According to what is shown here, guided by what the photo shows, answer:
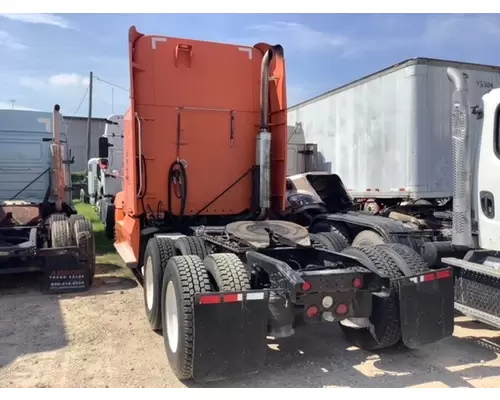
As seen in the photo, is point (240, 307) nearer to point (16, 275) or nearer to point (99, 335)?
point (99, 335)

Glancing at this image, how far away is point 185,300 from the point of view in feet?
13.4

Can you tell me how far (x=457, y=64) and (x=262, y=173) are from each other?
15.2ft

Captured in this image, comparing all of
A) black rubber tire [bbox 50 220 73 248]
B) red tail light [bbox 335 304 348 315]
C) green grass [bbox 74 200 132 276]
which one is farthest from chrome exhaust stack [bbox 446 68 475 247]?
green grass [bbox 74 200 132 276]

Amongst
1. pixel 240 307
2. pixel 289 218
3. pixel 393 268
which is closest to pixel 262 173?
pixel 289 218

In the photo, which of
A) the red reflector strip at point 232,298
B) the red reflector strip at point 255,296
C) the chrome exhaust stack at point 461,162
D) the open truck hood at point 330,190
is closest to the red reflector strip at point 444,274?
the chrome exhaust stack at point 461,162

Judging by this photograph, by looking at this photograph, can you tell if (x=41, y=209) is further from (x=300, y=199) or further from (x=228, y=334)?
(x=228, y=334)

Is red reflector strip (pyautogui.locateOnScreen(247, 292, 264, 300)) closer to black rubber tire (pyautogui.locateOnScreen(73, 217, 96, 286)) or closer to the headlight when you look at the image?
black rubber tire (pyautogui.locateOnScreen(73, 217, 96, 286))

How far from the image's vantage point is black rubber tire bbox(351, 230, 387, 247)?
657 centimetres

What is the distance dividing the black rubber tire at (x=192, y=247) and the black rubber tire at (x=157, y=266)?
0.18 meters

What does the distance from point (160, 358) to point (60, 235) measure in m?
3.73

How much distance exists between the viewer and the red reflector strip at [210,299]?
380 cm

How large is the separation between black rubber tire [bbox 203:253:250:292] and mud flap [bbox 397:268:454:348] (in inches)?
53.5

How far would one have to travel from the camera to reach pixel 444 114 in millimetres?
8930
